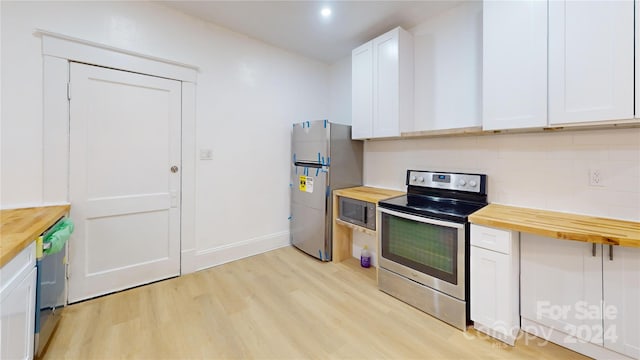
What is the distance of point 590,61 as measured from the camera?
1.48 m

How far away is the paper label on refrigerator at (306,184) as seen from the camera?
3056 millimetres

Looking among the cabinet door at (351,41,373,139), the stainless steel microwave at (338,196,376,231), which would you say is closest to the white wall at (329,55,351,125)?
the cabinet door at (351,41,373,139)

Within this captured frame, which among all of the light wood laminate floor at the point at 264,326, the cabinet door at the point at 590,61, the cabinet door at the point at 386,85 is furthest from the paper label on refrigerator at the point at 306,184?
the cabinet door at the point at 590,61

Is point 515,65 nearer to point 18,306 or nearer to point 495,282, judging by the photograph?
point 495,282

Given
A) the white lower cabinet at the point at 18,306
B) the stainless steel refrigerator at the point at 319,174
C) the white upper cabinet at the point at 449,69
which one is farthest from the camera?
the stainless steel refrigerator at the point at 319,174

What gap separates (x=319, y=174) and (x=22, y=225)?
2265 millimetres

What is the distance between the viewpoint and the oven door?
181cm

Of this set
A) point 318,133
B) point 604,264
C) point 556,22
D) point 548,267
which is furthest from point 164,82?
point 604,264

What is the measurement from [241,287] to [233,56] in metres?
2.45

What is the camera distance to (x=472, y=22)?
7.26 feet

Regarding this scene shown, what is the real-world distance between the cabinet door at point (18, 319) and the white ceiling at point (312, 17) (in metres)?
2.42

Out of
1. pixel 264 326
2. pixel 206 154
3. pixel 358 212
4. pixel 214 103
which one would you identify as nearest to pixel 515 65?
pixel 358 212

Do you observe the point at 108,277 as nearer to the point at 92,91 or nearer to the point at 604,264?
the point at 92,91

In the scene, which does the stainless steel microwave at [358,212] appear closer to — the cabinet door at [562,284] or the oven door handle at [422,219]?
the oven door handle at [422,219]
